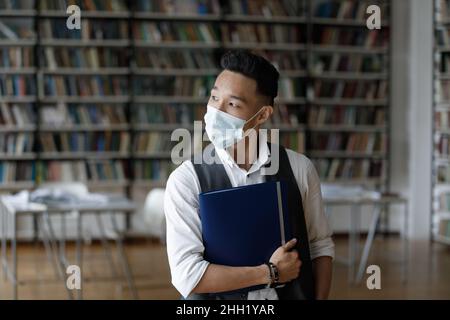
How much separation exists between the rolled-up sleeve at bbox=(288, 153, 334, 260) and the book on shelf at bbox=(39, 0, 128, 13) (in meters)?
5.82

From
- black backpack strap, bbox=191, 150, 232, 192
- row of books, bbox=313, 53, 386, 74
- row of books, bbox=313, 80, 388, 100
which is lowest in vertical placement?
black backpack strap, bbox=191, 150, 232, 192

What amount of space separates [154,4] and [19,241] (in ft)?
9.06

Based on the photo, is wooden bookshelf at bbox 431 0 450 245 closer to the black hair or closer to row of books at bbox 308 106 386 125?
row of books at bbox 308 106 386 125

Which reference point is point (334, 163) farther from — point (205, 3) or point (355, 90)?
point (205, 3)

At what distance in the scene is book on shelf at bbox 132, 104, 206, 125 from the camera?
7.54m

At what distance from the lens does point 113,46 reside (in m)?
7.42

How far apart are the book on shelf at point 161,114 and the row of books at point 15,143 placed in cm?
109

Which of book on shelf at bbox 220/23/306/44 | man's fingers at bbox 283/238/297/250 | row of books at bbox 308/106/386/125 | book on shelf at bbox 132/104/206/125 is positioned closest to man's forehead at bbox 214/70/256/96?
man's fingers at bbox 283/238/297/250

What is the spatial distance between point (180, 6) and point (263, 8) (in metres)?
0.87

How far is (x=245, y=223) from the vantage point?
62.6 inches

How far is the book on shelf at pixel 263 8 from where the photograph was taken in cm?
764

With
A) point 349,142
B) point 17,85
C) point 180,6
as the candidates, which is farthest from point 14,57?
point 349,142

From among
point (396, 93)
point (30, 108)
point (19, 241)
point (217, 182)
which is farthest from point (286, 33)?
point (217, 182)

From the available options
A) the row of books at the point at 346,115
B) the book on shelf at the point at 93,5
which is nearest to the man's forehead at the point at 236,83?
the book on shelf at the point at 93,5
